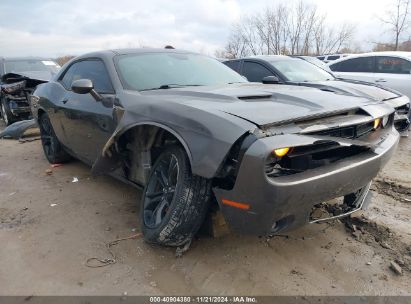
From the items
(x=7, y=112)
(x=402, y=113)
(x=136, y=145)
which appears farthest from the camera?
(x=7, y=112)

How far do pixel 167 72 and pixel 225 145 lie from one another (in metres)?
1.70

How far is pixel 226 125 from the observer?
2254 mm

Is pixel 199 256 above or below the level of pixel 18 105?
below

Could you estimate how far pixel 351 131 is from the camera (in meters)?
2.67

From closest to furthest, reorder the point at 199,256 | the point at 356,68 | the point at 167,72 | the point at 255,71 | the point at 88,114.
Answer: the point at 199,256, the point at 167,72, the point at 88,114, the point at 255,71, the point at 356,68

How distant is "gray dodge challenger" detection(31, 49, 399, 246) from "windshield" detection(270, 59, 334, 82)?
2945 mm

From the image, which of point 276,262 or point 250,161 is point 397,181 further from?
point 250,161

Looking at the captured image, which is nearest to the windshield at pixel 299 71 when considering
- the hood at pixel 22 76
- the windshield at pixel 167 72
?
the windshield at pixel 167 72

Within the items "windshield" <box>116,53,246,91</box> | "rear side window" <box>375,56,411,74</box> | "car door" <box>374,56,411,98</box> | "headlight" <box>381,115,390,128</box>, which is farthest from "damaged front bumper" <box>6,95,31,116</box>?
"headlight" <box>381,115,390,128</box>

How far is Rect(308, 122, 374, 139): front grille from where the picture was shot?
248 cm

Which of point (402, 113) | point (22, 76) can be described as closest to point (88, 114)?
point (402, 113)

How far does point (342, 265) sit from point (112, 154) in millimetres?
2024

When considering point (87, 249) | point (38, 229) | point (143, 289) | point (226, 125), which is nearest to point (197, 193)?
point (226, 125)

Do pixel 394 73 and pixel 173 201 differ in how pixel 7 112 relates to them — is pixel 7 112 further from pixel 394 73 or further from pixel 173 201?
pixel 394 73
